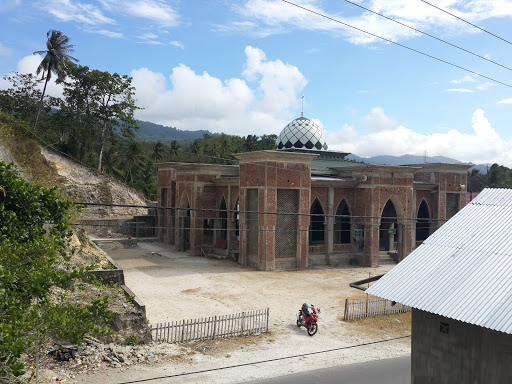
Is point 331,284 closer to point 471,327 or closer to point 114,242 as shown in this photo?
point 471,327

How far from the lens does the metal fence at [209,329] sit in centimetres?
1438

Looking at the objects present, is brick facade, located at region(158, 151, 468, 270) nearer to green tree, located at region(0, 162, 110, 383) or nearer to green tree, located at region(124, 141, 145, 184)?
green tree, located at region(0, 162, 110, 383)

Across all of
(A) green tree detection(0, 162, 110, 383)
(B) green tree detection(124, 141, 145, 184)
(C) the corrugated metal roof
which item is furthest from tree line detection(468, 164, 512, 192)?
(A) green tree detection(0, 162, 110, 383)

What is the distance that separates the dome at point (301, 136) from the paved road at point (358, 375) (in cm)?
2509

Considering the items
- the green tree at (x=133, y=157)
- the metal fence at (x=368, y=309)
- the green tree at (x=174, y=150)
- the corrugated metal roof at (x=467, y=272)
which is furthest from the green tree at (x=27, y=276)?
the green tree at (x=174, y=150)

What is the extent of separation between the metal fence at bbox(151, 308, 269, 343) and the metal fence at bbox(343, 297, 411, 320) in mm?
3540

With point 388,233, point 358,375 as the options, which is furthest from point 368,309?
point 388,233

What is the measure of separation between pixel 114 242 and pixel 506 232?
31.1 metres

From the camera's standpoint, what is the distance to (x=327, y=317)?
18.1 metres

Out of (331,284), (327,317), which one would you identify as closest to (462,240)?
(327,317)

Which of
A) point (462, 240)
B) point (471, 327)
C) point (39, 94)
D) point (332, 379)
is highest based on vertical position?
point (39, 94)

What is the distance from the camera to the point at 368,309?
18234 millimetres

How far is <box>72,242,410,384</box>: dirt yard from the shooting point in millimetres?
12766

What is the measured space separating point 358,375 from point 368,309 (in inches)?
229
